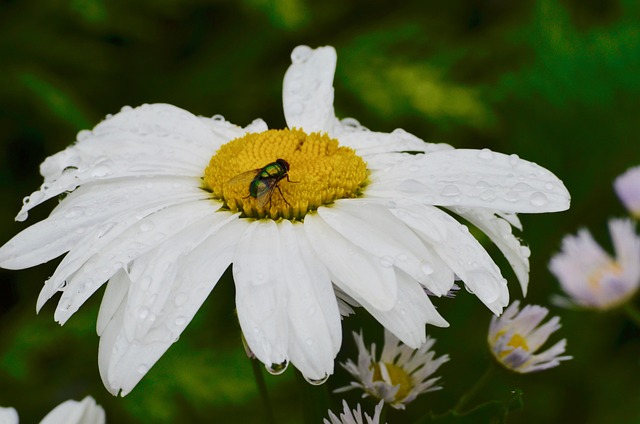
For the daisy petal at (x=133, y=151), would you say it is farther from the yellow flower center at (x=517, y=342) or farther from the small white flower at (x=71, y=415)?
the yellow flower center at (x=517, y=342)

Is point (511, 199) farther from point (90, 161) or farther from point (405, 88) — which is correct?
point (405, 88)

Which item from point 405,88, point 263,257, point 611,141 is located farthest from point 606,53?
point 263,257

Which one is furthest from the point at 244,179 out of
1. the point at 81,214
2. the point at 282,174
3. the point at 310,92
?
the point at 310,92

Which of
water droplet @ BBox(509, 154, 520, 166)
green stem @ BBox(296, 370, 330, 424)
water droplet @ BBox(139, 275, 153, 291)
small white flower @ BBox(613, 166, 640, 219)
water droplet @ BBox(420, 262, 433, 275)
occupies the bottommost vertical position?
green stem @ BBox(296, 370, 330, 424)

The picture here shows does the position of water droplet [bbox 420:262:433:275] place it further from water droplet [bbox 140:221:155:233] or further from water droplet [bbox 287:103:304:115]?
water droplet [bbox 287:103:304:115]

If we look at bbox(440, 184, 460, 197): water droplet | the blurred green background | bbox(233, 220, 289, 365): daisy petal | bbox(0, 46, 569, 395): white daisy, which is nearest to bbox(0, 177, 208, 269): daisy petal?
bbox(0, 46, 569, 395): white daisy

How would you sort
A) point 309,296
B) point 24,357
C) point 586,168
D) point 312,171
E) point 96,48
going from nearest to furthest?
point 309,296 < point 312,171 < point 24,357 < point 586,168 < point 96,48

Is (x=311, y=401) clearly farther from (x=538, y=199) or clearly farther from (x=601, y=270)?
(x=601, y=270)

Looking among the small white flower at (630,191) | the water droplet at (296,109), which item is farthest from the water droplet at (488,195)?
the small white flower at (630,191)
